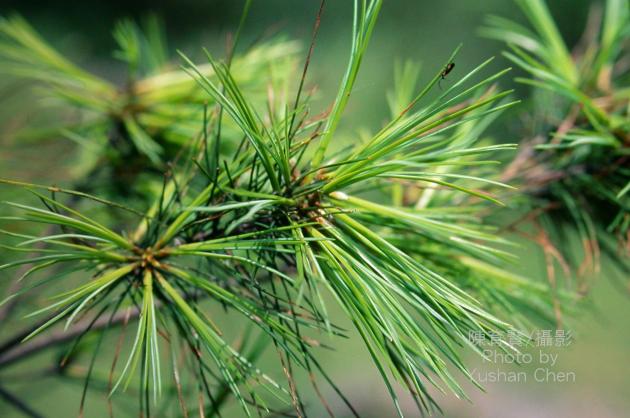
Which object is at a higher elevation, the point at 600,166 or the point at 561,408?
the point at 600,166

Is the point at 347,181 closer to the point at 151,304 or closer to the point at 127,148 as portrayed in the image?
the point at 151,304

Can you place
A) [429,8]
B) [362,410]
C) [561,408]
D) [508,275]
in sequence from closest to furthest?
A: 1. [508,275]
2. [362,410]
3. [561,408]
4. [429,8]

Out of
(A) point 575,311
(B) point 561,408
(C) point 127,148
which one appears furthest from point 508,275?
(B) point 561,408

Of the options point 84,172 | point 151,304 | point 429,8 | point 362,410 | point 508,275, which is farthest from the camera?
point 429,8

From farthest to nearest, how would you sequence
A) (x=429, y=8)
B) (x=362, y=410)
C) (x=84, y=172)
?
(x=429, y=8) → (x=362, y=410) → (x=84, y=172)

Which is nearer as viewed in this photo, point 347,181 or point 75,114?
point 347,181

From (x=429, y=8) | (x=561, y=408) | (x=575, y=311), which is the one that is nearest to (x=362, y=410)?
(x=561, y=408)

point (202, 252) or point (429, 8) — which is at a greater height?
point (429, 8)

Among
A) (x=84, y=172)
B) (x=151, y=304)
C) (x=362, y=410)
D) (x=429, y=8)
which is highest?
(x=429, y=8)

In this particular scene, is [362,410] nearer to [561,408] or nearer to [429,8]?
[561,408]
